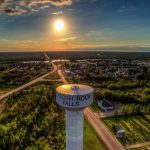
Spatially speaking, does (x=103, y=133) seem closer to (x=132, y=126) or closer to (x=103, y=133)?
(x=103, y=133)

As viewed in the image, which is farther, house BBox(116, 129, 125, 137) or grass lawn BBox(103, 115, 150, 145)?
house BBox(116, 129, 125, 137)

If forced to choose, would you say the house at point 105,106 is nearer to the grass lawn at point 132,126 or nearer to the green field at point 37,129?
the grass lawn at point 132,126

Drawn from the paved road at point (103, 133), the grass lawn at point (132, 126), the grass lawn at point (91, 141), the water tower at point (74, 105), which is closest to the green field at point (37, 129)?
the grass lawn at point (91, 141)

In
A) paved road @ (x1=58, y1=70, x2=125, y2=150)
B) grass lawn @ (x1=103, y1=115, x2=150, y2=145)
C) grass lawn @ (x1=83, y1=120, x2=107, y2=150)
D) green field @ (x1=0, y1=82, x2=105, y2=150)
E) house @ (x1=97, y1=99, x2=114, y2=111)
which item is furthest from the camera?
house @ (x1=97, y1=99, x2=114, y2=111)

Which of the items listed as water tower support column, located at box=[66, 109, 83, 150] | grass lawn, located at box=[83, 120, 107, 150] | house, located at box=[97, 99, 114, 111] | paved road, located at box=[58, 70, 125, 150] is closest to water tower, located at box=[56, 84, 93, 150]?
water tower support column, located at box=[66, 109, 83, 150]

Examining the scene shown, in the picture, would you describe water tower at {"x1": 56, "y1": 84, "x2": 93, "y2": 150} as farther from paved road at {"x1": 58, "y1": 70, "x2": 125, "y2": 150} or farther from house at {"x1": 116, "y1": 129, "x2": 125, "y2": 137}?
house at {"x1": 116, "y1": 129, "x2": 125, "y2": 137}

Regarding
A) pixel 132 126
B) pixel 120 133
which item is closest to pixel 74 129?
pixel 120 133
